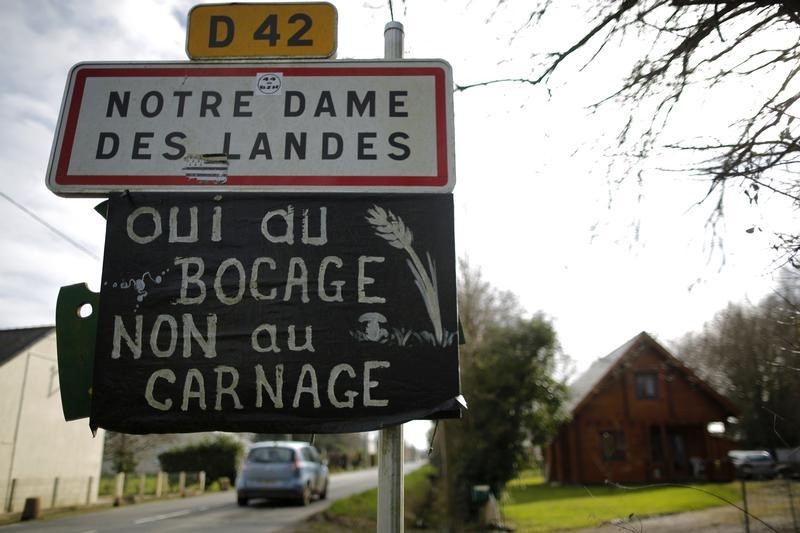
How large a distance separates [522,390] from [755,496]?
648 cm

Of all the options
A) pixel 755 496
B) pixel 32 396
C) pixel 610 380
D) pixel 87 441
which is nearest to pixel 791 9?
pixel 755 496

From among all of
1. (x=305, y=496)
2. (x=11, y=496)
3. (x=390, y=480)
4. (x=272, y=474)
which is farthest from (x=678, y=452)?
(x=390, y=480)

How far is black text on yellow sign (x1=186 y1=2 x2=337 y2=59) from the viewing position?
8.57ft

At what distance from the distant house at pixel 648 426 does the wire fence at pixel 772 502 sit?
18.4 metres

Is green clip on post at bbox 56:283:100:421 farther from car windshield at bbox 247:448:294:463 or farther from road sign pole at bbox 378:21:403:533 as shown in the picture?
car windshield at bbox 247:448:294:463

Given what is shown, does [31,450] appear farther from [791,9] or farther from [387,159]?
[791,9]

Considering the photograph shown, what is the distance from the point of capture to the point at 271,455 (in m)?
15.4

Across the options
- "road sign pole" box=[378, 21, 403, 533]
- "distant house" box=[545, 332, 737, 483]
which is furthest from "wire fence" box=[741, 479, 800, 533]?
"distant house" box=[545, 332, 737, 483]

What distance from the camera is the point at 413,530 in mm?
15047

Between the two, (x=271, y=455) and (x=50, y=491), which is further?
(x=50, y=491)

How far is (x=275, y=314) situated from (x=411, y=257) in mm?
564

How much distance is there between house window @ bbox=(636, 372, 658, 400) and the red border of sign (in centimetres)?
3250

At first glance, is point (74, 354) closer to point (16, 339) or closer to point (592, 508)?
point (16, 339)

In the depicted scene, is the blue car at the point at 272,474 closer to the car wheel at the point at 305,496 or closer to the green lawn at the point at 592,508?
the car wheel at the point at 305,496
